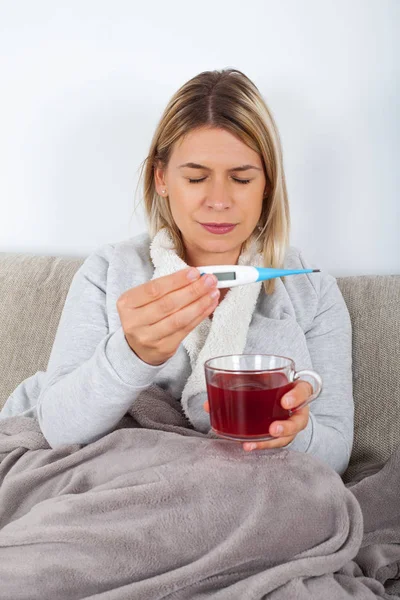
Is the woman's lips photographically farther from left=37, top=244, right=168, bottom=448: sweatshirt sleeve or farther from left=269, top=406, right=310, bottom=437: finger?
left=269, top=406, right=310, bottom=437: finger

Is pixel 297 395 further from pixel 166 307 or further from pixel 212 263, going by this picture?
pixel 212 263

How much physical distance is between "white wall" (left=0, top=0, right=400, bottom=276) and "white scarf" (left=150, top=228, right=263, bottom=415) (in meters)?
0.42

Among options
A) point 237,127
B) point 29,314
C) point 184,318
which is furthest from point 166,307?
point 29,314

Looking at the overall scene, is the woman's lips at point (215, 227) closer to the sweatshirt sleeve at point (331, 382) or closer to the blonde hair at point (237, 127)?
the blonde hair at point (237, 127)

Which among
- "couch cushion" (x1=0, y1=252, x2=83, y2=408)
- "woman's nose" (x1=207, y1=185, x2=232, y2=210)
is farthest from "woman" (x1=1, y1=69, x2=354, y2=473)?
"couch cushion" (x1=0, y1=252, x2=83, y2=408)

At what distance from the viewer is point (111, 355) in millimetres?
1078

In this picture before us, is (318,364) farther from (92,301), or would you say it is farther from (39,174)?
(39,174)

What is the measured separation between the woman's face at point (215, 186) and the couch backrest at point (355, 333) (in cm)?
33

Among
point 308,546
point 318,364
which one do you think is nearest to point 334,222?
point 318,364

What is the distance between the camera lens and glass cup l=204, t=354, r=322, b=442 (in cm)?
99

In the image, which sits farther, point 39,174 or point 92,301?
point 39,174

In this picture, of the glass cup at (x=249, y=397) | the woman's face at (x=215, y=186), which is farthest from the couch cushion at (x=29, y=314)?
the glass cup at (x=249, y=397)

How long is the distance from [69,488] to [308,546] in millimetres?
344

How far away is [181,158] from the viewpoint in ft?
4.57
